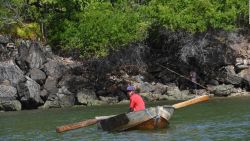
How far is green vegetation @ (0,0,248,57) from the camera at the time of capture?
47.5m

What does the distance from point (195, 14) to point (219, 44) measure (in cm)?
346

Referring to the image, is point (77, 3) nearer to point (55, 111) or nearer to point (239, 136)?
point (55, 111)

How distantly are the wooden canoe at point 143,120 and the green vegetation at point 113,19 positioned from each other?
856 inches

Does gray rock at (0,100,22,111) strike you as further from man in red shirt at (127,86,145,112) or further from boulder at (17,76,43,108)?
man in red shirt at (127,86,145,112)

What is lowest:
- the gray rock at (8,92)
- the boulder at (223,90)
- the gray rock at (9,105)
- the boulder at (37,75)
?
the gray rock at (9,105)

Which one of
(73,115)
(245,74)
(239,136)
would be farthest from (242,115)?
(245,74)

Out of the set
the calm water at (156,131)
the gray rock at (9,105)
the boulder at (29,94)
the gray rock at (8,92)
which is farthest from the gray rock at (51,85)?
the calm water at (156,131)

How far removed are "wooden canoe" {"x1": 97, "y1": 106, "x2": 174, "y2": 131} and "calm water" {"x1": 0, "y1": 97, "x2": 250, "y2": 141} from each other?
41 cm

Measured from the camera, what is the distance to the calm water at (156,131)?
22984 mm

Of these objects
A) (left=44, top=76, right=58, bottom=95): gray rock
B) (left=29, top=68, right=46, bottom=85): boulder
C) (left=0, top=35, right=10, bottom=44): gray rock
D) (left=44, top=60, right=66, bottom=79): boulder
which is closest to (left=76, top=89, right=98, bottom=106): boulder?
(left=44, top=76, right=58, bottom=95): gray rock

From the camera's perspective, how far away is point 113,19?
4772cm

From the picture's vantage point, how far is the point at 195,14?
48.9 metres

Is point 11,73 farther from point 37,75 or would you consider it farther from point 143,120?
point 143,120

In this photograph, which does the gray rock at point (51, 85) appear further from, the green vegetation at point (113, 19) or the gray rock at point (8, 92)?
the green vegetation at point (113, 19)
